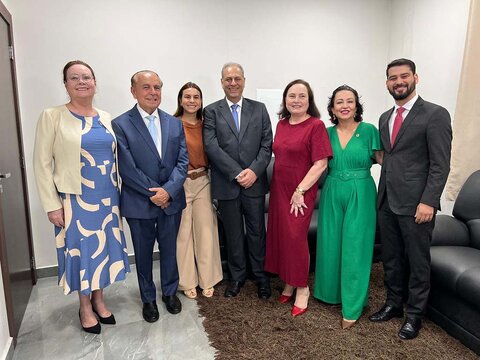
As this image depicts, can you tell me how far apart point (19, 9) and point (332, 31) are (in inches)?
108

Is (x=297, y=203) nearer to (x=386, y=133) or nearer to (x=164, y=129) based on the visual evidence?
(x=386, y=133)

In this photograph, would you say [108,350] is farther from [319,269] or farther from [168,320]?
[319,269]

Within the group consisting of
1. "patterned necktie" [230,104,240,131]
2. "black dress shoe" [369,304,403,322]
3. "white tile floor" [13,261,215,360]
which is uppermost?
"patterned necktie" [230,104,240,131]

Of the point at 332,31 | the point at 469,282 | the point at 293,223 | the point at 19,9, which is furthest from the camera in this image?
the point at 332,31

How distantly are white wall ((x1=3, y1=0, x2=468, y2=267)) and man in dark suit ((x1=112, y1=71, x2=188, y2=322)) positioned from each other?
99 cm

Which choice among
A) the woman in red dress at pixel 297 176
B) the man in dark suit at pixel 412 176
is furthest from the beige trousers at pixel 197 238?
the man in dark suit at pixel 412 176

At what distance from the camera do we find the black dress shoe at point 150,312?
233 cm

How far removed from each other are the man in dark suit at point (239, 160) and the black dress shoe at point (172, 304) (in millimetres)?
391

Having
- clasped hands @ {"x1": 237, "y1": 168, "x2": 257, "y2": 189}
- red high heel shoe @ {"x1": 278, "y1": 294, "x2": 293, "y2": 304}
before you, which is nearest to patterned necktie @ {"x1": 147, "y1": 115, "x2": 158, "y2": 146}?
clasped hands @ {"x1": 237, "y1": 168, "x2": 257, "y2": 189}

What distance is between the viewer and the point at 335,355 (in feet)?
6.34

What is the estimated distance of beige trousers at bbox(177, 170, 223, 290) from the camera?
8.40 ft

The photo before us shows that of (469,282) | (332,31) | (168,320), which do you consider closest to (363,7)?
(332,31)

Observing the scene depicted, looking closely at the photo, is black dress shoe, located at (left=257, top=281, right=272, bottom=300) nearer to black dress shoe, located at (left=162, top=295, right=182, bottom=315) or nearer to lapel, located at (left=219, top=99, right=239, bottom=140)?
black dress shoe, located at (left=162, top=295, right=182, bottom=315)

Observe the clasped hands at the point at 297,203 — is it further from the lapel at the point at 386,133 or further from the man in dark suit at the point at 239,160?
the lapel at the point at 386,133
